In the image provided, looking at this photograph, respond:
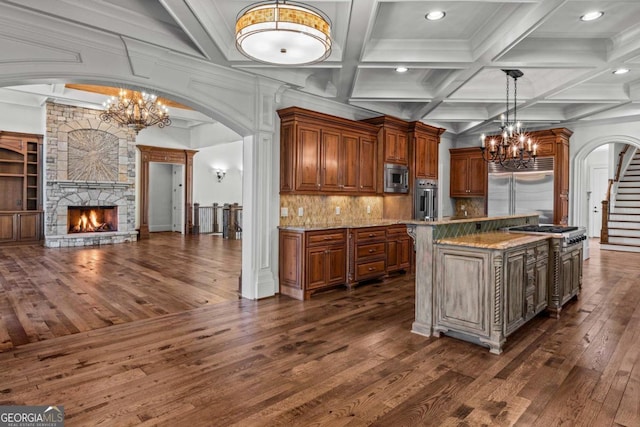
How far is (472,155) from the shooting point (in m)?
9.14

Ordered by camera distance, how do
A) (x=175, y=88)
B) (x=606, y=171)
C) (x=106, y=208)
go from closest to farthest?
(x=175, y=88)
(x=106, y=208)
(x=606, y=171)

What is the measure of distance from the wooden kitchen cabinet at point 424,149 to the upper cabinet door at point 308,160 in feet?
7.84

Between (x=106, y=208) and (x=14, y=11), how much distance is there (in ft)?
27.8

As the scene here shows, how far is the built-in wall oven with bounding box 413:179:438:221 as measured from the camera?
727cm

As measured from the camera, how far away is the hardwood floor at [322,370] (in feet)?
7.79

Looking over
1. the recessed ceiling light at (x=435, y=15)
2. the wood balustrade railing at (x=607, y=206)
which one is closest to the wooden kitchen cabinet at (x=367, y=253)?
the recessed ceiling light at (x=435, y=15)

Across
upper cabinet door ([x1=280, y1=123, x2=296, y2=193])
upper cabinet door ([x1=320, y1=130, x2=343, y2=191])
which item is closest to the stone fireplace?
upper cabinet door ([x1=280, y1=123, x2=296, y2=193])

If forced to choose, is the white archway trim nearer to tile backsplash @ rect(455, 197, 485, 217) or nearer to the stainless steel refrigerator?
the stainless steel refrigerator

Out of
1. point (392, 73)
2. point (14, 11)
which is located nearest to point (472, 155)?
point (392, 73)

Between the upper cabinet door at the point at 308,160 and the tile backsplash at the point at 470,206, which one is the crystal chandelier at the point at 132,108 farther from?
the tile backsplash at the point at 470,206

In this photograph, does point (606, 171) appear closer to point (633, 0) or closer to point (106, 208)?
point (633, 0)

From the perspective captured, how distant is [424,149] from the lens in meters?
7.45

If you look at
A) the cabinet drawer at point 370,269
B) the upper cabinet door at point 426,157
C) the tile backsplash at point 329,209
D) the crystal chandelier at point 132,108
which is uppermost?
the crystal chandelier at point 132,108

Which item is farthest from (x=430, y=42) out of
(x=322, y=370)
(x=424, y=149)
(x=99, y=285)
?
(x=99, y=285)
